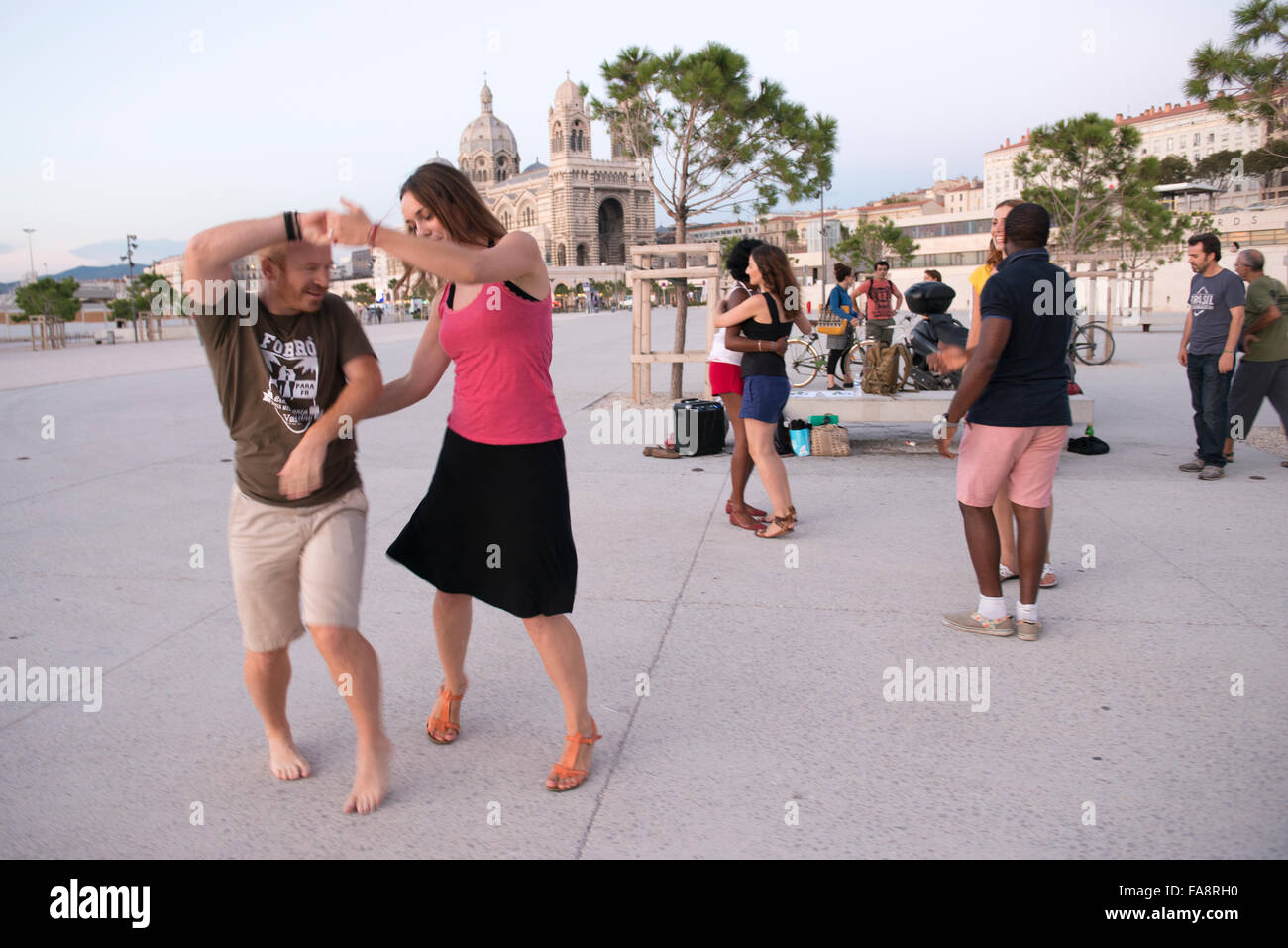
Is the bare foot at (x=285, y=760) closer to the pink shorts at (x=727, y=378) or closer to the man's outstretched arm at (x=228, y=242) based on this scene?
the man's outstretched arm at (x=228, y=242)

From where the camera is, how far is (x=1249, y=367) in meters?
7.39

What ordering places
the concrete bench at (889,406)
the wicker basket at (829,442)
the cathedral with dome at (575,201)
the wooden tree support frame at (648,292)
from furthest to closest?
the cathedral with dome at (575,201) → the wooden tree support frame at (648,292) → the wicker basket at (829,442) → the concrete bench at (889,406)

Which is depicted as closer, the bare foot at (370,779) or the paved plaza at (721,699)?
the paved plaza at (721,699)

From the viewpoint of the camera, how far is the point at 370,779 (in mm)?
2699

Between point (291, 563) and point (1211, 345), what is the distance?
7.16m

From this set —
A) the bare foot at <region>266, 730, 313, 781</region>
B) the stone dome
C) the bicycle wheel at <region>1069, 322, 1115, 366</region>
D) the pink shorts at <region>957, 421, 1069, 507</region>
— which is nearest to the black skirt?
the bare foot at <region>266, 730, 313, 781</region>

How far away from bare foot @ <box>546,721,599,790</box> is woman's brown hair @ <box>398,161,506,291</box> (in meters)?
1.49

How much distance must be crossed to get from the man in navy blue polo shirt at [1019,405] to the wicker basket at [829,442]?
14.8ft

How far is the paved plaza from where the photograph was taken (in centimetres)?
257

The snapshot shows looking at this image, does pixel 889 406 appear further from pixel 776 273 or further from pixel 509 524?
pixel 509 524

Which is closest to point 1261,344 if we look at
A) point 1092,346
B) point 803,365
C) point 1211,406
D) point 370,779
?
point 1211,406

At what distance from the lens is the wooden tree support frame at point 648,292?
10.6m


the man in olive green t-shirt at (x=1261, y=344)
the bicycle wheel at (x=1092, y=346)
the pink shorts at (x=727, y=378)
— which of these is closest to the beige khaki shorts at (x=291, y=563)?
the pink shorts at (x=727, y=378)
